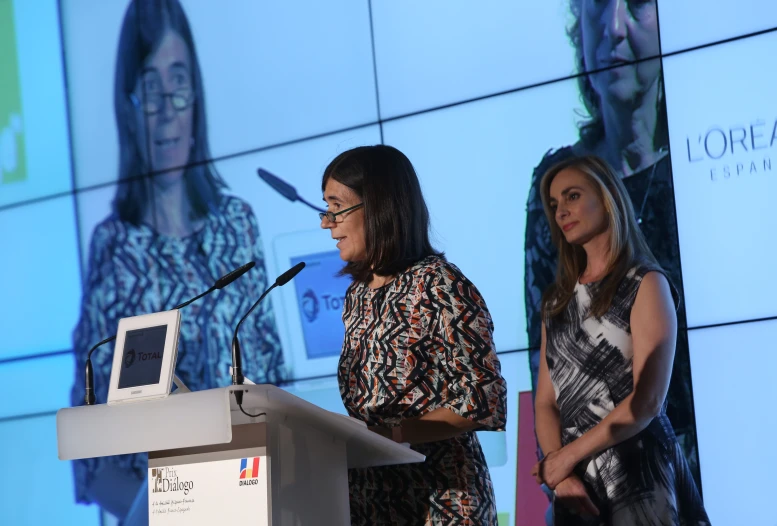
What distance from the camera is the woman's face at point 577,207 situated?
2756mm

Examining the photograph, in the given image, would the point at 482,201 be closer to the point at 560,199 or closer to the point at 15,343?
the point at 560,199

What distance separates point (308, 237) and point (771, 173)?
1.88 meters

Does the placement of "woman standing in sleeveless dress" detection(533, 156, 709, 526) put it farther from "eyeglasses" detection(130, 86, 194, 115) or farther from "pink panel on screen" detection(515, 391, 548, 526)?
"eyeglasses" detection(130, 86, 194, 115)

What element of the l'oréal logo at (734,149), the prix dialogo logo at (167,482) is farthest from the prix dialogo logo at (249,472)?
the l'oréal logo at (734,149)

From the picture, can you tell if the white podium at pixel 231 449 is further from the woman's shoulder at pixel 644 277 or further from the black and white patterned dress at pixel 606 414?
the woman's shoulder at pixel 644 277

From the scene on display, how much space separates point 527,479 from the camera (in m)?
3.36

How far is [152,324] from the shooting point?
1623 mm

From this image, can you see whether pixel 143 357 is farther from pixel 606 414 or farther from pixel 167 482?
pixel 606 414

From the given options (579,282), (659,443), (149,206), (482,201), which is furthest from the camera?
(149,206)

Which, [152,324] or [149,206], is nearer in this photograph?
[152,324]

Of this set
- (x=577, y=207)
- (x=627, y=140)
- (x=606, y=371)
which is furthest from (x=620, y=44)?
(x=606, y=371)

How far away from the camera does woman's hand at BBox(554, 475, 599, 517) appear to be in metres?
2.50

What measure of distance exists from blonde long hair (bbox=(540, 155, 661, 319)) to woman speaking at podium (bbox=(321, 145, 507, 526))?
74 cm

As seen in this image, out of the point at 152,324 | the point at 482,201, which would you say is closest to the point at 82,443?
the point at 152,324
